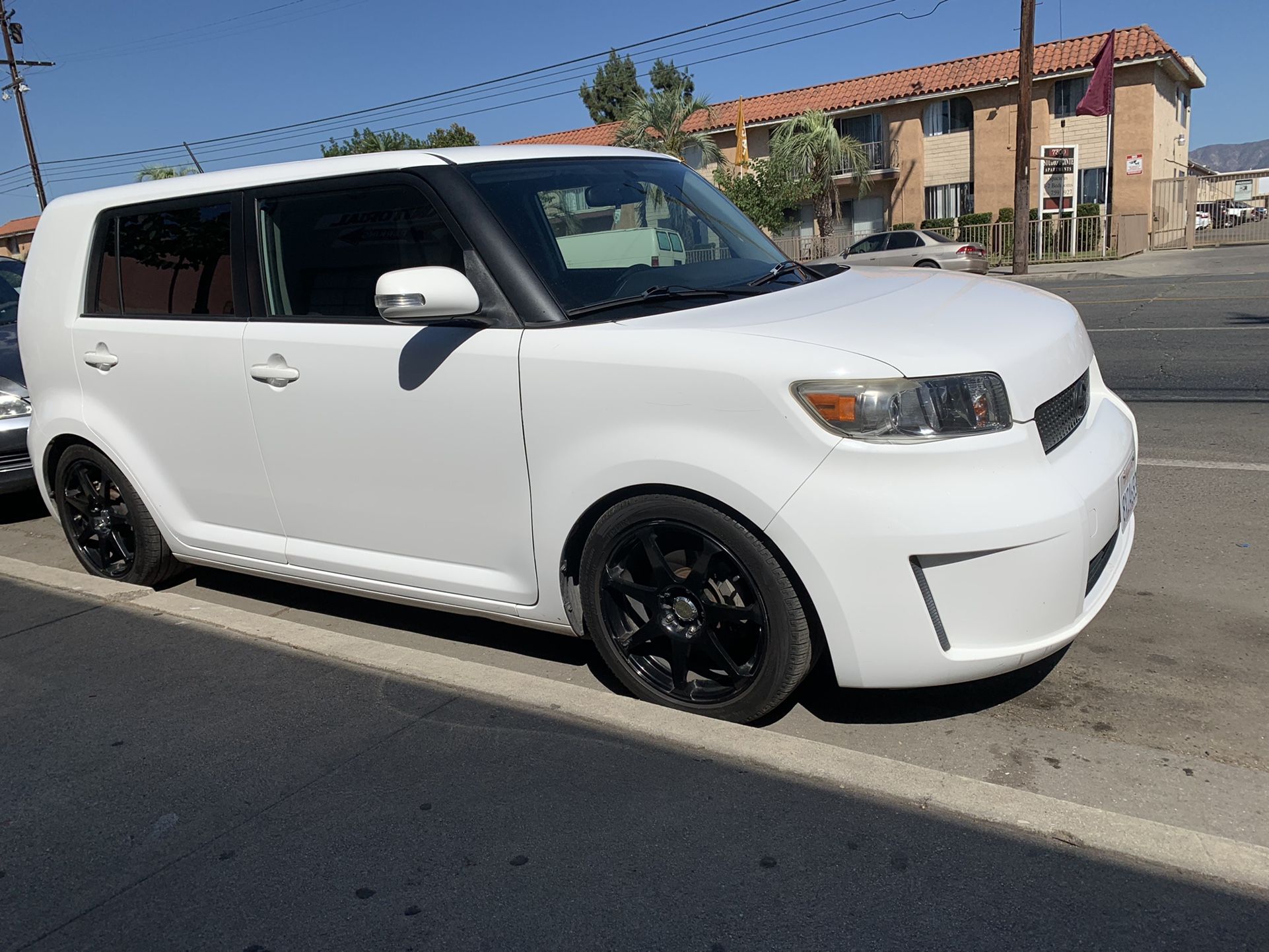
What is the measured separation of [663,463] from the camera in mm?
3027

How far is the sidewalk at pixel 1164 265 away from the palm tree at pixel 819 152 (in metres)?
8.33

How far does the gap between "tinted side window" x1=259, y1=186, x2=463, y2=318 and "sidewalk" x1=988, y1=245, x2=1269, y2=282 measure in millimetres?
19172

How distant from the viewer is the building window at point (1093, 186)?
1369 inches

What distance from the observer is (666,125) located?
3859 cm

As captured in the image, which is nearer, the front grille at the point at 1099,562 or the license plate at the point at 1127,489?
the front grille at the point at 1099,562

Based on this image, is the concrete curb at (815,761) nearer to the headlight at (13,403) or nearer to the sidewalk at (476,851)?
the sidewalk at (476,851)

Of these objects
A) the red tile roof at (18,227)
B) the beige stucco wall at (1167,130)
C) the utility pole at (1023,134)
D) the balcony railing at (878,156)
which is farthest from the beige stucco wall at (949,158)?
the red tile roof at (18,227)

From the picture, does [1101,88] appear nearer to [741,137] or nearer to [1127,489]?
[741,137]

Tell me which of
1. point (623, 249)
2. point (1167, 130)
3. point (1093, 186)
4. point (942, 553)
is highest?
point (1167, 130)

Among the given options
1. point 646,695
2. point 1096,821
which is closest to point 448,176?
point 646,695

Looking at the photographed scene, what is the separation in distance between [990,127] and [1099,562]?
37055mm

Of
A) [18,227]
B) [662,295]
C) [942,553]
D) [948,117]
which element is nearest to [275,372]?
[662,295]

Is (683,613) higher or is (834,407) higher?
(834,407)

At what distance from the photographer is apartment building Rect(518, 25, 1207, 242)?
33656 mm
